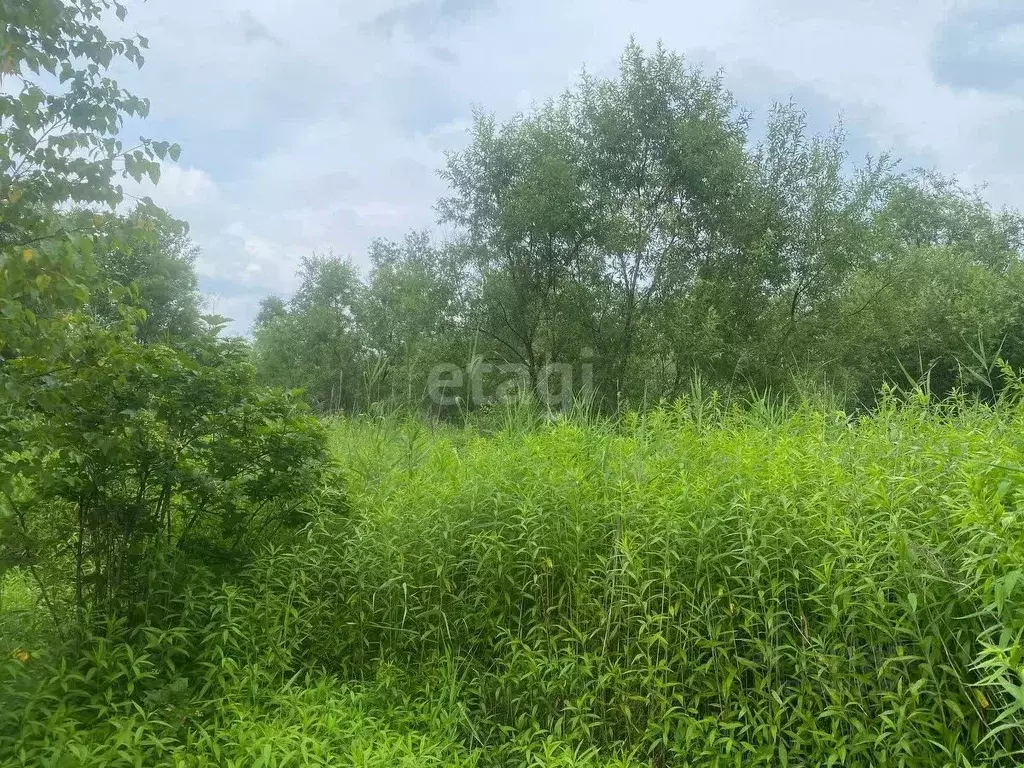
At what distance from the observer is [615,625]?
3.23m

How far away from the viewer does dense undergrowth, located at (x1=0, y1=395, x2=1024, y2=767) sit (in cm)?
261

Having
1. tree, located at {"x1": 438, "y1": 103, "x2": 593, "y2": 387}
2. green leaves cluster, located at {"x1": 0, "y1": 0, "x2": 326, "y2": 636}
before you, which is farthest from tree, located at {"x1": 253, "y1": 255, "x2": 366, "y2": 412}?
green leaves cluster, located at {"x1": 0, "y1": 0, "x2": 326, "y2": 636}

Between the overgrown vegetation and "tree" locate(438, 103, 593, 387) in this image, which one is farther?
"tree" locate(438, 103, 593, 387)

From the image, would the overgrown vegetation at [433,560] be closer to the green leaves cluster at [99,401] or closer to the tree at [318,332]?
the green leaves cluster at [99,401]

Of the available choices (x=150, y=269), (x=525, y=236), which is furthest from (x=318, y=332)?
(x=525, y=236)

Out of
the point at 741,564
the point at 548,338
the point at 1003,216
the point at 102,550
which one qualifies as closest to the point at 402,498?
the point at 102,550

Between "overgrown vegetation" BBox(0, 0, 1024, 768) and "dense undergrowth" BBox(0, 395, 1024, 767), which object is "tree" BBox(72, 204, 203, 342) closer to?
"overgrown vegetation" BBox(0, 0, 1024, 768)

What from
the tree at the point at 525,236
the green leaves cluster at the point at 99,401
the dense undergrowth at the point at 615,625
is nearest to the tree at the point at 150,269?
the green leaves cluster at the point at 99,401

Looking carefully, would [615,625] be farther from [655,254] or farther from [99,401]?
[655,254]

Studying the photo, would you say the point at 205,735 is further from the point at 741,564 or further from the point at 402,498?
the point at 741,564

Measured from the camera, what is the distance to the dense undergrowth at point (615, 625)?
261 centimetres

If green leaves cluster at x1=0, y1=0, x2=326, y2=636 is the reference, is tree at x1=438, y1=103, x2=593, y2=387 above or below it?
above

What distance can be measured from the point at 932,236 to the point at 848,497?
2681cm

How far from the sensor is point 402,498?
163 inches
